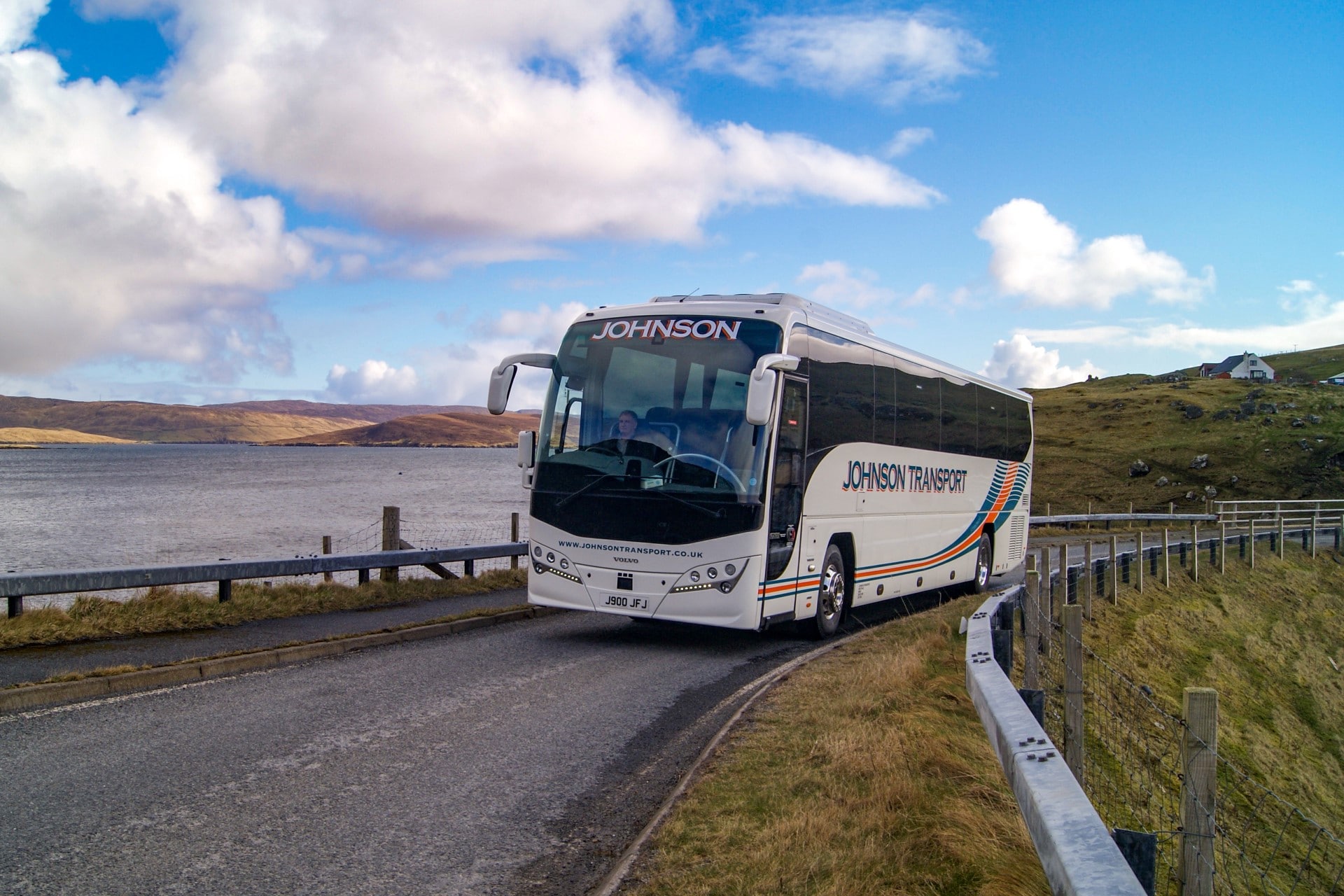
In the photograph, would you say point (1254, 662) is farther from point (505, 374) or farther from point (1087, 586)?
point (505, 374)

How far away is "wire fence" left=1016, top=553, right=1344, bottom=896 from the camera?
3.56 m

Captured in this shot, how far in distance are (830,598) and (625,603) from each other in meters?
2.89

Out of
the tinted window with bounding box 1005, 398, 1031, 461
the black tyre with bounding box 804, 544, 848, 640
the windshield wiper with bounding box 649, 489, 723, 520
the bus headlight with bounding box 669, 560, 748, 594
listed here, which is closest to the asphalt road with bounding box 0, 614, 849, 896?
the bus headlight with bounding box 669, 560, 748, 594

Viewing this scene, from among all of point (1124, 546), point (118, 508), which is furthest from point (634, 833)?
point (118, 508)

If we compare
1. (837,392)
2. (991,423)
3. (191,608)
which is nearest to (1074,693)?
(837,392)

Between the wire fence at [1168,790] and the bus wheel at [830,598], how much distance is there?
2215 mm

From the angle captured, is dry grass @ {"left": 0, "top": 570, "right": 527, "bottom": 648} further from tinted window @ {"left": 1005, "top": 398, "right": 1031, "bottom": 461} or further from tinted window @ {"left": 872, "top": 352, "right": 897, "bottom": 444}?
tinted window @ {"left": 1005, "top": 398, "right": 1031, "bottom": 461}

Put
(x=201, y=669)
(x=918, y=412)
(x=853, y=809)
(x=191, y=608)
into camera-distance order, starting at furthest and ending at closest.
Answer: (x=918, y=412), (x=191, y=608), (x=201, y=669), (x=853, y=809)

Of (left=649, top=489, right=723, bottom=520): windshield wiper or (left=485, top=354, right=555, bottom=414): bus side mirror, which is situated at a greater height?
(left=485, top=354, right=555, bottom=414): bus side mirror

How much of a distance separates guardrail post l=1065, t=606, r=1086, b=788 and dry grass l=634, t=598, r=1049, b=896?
474 millimetres

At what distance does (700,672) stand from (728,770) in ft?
12.8

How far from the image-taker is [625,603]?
1054 centimetres

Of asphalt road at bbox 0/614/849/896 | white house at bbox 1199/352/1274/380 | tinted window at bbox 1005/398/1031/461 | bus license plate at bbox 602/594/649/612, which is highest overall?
white house at bbox 1199/352/1274/380

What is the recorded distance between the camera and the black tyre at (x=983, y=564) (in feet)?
57.9
